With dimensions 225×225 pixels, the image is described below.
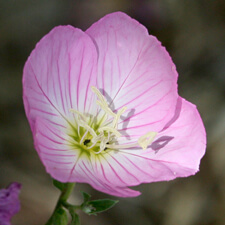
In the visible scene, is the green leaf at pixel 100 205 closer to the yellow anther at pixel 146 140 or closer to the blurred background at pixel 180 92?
the yellow anther at pixel 146 140

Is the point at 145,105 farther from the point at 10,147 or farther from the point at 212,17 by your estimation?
the point at 212,17

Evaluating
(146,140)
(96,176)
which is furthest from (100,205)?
(146,140)

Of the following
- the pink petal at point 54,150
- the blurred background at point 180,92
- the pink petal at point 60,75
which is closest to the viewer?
the pink petal at point 54,150

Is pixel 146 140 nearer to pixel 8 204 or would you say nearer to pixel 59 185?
pixel 59 185

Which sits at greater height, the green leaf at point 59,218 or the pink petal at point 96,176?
the pink petal at point 96,176

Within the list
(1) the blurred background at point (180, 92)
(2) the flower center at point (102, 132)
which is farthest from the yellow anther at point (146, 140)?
(1) the blurred background at point (180, 92)

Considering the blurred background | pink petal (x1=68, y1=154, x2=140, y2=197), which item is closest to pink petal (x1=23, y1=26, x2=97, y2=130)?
pink petal (x1=68, y1=154, x2=140, y2=197)

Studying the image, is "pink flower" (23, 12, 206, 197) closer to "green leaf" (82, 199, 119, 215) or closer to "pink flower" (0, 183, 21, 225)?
"green leaf" (82, 199, 119, 215)

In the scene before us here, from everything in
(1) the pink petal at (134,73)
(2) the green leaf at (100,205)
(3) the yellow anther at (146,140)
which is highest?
(1) the pink petal at (134,73)
